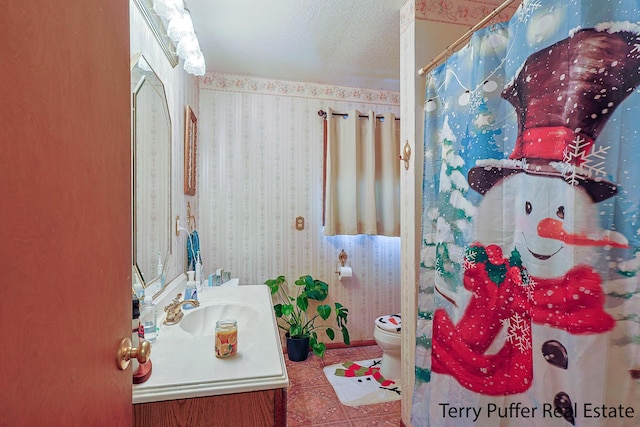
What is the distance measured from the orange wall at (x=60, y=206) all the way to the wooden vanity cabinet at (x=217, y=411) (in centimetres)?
19

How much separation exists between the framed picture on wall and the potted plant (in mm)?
1027

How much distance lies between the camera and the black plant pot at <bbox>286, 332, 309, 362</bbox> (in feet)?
8.00

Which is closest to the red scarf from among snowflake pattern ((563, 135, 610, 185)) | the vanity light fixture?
snowflake pattern ((563, 135, 610, 185))

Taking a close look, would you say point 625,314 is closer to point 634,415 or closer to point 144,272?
point 634,415

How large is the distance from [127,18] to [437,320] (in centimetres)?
145

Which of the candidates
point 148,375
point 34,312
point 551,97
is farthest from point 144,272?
point 551,97

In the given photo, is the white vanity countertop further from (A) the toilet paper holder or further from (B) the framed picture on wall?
(A) the toilet paper holder

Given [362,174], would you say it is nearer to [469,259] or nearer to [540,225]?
[469,259]

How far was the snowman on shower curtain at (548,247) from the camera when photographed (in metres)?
0.74

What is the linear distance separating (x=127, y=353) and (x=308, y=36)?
2.01 m

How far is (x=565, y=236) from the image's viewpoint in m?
0.79

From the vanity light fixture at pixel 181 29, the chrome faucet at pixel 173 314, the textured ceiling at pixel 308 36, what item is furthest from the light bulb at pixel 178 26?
the chrome faucet at pixel 173 314

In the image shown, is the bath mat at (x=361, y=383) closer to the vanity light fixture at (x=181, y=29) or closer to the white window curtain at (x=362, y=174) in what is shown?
the white window curtain at (x=362, y=174)

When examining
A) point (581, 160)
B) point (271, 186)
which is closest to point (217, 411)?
point (581, 160)
